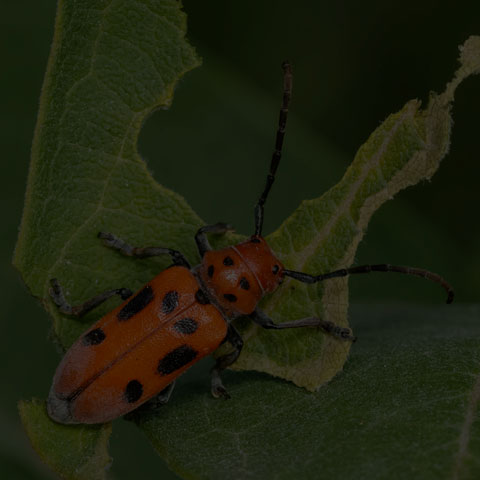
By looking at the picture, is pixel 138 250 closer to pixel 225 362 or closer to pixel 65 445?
pixel 225 362

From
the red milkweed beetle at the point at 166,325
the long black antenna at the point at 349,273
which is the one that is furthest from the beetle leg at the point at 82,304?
the long black antenna at the point at 349,273

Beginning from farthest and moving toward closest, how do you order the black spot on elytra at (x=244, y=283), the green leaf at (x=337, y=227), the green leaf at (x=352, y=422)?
the black spot on elytra at (x=244, y=283) < the green leaf at (x=337, y=227) < the green leaf at (x=352, y=422)

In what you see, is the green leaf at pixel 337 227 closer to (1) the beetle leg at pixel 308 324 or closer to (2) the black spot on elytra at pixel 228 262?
(1) the beetle leg at pixel 308 324

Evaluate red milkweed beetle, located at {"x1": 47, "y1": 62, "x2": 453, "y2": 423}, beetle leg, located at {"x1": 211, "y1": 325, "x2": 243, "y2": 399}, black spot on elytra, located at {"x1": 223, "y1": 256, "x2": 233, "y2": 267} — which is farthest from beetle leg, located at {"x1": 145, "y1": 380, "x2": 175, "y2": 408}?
black spot on elytra, located at {"x1": 223, "y1": 256, "x2": 233, "y2": 267}

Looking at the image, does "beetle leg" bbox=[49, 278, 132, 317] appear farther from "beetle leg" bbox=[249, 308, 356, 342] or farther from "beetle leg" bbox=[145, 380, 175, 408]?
"beetle leg" bbox=[249, 308, 356, 342]

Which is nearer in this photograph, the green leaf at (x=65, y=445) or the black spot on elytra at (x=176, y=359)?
the green leaf at (x=65, y=445)

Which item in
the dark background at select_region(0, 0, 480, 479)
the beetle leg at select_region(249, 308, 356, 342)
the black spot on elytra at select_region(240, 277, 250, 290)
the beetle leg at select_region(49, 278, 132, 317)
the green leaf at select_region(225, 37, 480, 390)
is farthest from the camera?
the dark background at select_region(0, 0, 480, 479)

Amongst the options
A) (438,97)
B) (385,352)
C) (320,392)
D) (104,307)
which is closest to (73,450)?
(104,307)

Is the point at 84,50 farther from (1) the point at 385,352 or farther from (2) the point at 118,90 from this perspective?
(1) the point at 385,352
